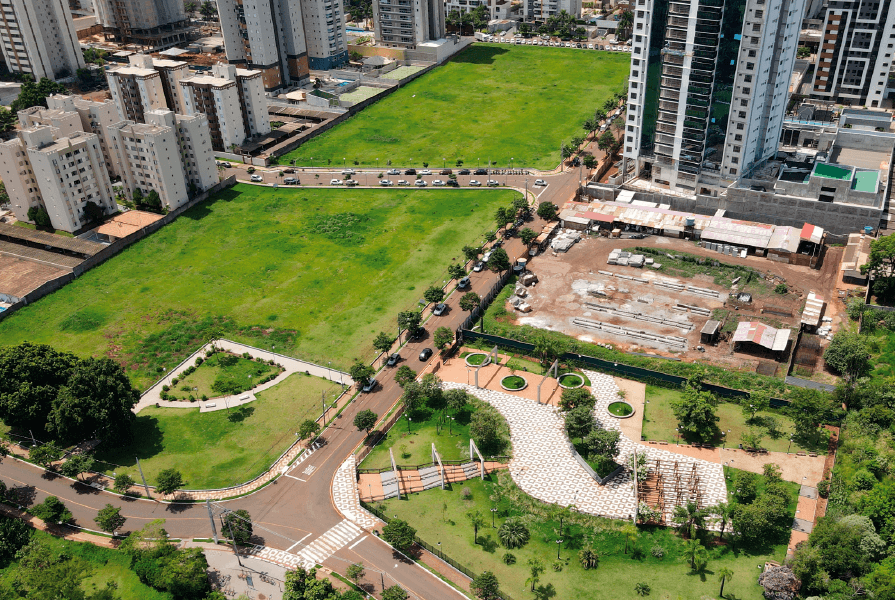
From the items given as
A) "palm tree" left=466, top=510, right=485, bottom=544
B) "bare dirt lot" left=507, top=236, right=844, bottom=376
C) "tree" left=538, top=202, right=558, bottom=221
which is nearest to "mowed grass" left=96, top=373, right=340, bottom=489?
"palm tree" left=466, top=510, right=485, bottom=544

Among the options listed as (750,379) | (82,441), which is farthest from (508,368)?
(82,441)

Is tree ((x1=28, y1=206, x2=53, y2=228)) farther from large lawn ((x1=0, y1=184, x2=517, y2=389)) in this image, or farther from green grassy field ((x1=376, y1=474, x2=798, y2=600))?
green grassy field ((x1=376, y1=474, x2=798, y2=600))

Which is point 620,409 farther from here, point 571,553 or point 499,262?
point 499,262

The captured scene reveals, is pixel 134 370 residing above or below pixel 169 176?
below

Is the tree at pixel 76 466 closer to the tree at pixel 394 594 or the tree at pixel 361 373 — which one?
the tree at pixel 361 373

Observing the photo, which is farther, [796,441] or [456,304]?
[456,304]

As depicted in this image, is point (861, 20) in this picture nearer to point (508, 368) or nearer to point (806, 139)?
point (806, 139)

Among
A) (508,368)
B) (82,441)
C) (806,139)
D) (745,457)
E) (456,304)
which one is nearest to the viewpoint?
(745,457)

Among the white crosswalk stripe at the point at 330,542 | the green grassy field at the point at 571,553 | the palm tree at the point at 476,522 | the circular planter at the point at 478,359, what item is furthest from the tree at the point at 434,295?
the white crosswalk stripe at the point at 330,542
